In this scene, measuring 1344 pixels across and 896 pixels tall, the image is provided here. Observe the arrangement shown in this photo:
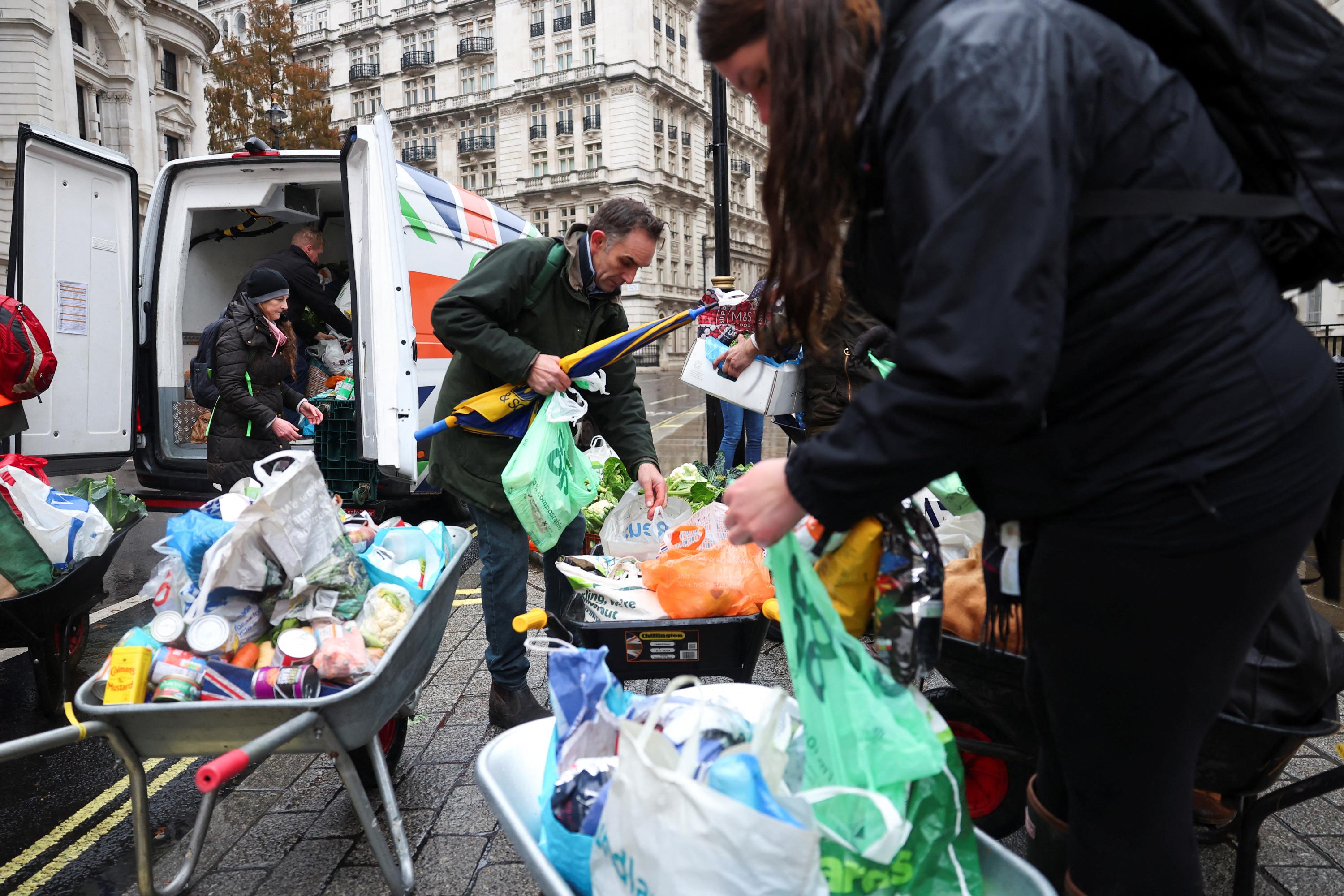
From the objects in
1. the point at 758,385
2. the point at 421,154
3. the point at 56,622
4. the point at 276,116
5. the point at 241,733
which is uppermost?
the point at 421,154

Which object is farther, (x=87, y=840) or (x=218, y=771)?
(x=87, y=840)

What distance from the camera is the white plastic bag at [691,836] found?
122 centimetres

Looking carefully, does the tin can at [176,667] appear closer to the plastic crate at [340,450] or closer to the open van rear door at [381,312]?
the open van rear door at [381,312]

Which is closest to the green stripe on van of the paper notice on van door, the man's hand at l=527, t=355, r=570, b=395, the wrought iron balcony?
the paper notice on van door

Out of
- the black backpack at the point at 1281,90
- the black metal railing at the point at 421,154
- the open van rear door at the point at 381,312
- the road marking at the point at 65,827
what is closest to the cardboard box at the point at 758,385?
the open van rear door at the point at 381,312

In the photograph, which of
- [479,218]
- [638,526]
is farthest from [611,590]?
[479,218]

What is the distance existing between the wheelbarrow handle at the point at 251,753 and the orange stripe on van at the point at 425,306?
145 inches

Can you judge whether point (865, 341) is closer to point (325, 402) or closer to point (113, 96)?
point (325, 402)

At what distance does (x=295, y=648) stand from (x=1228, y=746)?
2250mm

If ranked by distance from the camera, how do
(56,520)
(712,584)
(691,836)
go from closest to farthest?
(691,836) < (712,584) < (56,520)

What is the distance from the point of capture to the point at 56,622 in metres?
3.37

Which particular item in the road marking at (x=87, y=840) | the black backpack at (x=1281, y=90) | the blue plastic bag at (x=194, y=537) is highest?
the black backpack at (x=1281, y=90)

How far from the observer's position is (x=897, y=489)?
1102mm

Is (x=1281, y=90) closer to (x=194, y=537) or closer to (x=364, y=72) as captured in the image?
(x=194, y=537)
